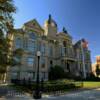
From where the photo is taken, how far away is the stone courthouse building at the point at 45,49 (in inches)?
1267

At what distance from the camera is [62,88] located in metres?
18.1

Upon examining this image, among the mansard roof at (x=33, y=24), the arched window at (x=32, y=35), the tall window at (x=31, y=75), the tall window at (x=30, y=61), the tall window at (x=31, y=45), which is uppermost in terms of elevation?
the mansard roof at (x=33, y=24)

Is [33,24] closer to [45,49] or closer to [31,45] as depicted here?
[31,45]

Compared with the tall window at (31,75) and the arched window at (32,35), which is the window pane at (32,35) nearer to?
the arched window at (32,35)

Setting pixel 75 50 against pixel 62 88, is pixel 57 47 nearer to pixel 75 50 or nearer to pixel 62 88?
pixel 75 50

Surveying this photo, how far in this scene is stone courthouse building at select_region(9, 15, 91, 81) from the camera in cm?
3219

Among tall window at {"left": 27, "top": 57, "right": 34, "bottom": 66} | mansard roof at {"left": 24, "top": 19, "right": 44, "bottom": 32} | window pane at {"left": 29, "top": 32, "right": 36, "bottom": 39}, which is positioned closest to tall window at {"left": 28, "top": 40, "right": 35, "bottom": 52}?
window pane at {"left": 29, "top": 32, "right": 36, "bottom": 39}

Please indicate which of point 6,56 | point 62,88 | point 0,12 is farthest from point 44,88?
point 0,12

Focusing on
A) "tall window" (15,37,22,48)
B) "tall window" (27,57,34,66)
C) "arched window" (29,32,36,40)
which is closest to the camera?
A: "tall window" (15,37,22,48)

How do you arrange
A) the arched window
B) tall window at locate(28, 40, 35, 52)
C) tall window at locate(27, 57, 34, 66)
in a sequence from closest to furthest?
tall window at locate(27, 57, 34, 66) → tall window at locate(28, 40, 35, 52) → the arched window

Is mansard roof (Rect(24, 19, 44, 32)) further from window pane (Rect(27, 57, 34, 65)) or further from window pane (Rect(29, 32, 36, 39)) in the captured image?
window pane (Rect(27, 57, 34, 65))

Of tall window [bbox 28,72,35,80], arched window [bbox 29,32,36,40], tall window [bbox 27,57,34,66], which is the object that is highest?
arched window [bbox 29,32,36,40]

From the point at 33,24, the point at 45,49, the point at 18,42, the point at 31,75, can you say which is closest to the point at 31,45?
the point at 18,42

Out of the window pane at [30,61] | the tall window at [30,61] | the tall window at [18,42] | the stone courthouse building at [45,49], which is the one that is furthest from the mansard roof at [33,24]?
the window pane at [30,61]
